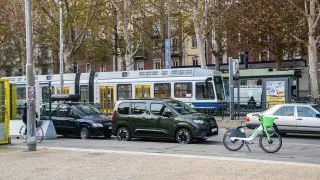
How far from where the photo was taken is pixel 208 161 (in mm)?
12539

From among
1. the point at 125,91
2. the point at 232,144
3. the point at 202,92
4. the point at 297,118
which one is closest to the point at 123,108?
the point at 232,144

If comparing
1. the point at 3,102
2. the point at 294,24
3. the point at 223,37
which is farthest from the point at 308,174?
the point at 223,37

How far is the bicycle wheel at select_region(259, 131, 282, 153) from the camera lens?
14.9 metres

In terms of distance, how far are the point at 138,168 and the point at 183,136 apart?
6372 millimetres

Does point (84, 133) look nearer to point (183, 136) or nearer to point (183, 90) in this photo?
point (183, 136)

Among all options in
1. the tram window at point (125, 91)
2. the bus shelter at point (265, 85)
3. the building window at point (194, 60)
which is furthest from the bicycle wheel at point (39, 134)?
the building window at point (194, 60)

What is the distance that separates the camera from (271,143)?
14.9 metres

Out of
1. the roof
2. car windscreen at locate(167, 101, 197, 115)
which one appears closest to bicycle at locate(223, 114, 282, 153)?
car windscreen at locate(167, 101, 197, 115)

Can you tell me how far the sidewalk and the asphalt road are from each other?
1.57 meters

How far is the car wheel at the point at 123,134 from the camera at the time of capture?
19375 mm

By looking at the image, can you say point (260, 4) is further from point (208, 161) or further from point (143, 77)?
point (208, 161)

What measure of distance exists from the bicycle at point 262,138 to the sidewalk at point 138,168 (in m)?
2.33

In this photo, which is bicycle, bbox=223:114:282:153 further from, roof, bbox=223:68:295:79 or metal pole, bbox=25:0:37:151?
roof, bbox=223:68:295:79

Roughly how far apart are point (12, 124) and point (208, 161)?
11.1m
